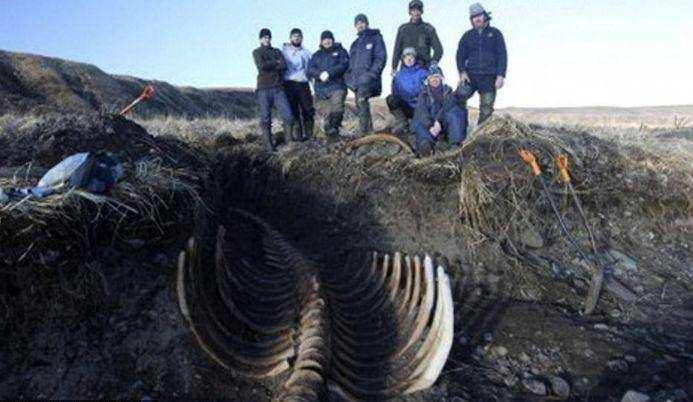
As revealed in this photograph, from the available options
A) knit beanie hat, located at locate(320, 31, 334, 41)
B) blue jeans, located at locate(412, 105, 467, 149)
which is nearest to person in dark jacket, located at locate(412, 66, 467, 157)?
blue jeans, located at locate(412, 105, 467, 149)

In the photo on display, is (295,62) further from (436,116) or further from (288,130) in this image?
(436,116)

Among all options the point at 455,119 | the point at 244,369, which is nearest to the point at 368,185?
the point at 455,119

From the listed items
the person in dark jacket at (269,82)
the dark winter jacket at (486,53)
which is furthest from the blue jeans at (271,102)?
the dark winter jacket at (486,53)

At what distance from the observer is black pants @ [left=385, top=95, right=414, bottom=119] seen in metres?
8.47

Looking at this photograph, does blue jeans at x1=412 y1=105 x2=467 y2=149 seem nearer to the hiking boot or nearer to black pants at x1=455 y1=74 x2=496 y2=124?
the hiking boot

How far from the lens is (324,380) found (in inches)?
157

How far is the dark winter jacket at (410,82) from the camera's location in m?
8.31

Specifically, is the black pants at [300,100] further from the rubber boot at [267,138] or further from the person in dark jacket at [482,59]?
the person in dark jacket at [482,59]

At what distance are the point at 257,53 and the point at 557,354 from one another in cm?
563

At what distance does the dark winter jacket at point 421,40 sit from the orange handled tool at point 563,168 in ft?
7.93

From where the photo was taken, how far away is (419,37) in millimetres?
8602

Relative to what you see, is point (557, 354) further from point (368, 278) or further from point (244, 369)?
point (244, 369)

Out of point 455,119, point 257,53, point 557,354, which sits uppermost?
point 257,53

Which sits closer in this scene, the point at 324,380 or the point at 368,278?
the point at 324,380
